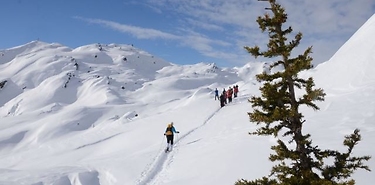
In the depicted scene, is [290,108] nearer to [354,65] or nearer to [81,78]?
[354,65]

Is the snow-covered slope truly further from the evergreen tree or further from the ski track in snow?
the evergreen tree

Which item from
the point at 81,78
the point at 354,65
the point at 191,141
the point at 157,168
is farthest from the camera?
the point at 81,78

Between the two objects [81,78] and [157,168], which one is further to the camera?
[81,78]

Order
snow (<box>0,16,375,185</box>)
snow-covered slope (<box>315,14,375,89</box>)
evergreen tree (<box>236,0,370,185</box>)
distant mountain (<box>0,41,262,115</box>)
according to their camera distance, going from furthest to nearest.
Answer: distant mountain (<box>0,41,262,115</box>) < snow-covered slope (<box>315,14,375,89</box>) < snow (<box>0,16,375,185</box>) < evergreen tree (<box>236,0,370,185</box>)

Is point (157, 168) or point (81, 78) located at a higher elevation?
point (81, 78)

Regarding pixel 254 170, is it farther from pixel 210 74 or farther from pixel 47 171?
pixel 210 74

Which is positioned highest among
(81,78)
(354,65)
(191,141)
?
(81,78)

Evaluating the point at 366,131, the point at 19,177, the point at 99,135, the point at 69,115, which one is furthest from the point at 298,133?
the point at 69,115

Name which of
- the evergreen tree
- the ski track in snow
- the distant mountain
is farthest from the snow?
the distant mountain

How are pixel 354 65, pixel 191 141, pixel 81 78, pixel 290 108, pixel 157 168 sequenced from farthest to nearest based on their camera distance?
pixel 81 78
pixel 354 65
pixel 191 141
pixel 157 168
pixel 290 108

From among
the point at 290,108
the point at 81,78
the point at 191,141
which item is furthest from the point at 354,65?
the point at 81,78

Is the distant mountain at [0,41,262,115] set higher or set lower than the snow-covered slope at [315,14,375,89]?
higher

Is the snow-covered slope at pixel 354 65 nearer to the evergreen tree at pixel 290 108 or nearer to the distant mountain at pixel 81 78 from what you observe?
the evergreen tree at pixel 290 108

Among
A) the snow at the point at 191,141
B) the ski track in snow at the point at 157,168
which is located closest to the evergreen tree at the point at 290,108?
the snow at the point at 191,141
